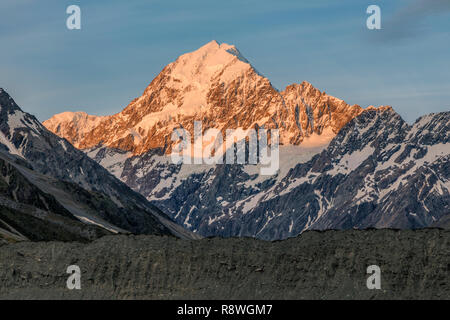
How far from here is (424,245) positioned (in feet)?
388

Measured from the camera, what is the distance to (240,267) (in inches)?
4791

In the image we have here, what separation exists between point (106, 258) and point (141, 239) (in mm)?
6021

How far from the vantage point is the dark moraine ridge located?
378 ft

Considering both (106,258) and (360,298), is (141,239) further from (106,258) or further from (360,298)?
(360,298)

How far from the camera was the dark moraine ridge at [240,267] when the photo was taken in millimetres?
115250

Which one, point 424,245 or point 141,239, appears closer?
point 424,245
